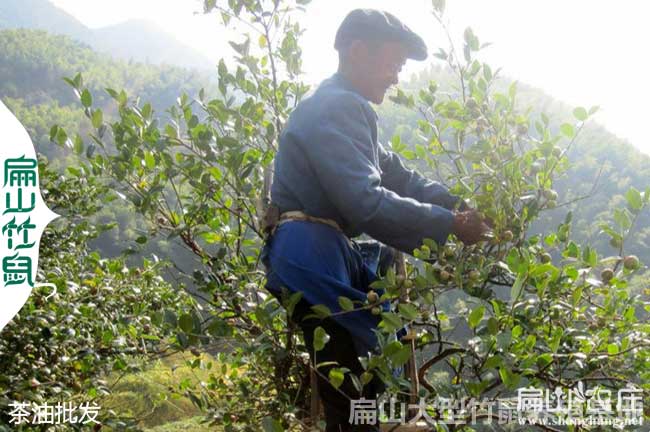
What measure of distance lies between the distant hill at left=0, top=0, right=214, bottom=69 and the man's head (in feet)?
565

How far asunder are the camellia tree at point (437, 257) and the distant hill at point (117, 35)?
172m

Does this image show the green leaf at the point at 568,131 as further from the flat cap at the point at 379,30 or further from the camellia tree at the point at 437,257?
the flat cap at the point at 379,30

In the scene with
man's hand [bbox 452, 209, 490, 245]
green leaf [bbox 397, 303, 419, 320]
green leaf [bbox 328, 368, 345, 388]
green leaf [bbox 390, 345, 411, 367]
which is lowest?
green leaf [bbox 328, 368, 345, 388]

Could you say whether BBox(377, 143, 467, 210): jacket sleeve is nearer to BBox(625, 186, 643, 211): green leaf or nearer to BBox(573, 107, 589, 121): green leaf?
BBox(573, 107, 589, 121): green leaf

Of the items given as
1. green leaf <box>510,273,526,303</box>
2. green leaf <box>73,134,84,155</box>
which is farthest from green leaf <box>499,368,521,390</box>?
green leaf <box>73,134,84,155</box>

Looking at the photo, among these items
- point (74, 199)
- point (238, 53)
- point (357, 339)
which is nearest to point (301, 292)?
point (357, 339)

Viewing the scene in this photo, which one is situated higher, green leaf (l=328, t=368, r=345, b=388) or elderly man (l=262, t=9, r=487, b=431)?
elderly man (l=262, t=9, r=487, b=431)

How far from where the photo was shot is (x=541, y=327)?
1.72 metres

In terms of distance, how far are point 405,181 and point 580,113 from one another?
2.22 feet

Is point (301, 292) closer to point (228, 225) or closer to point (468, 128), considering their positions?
point (468, 128)

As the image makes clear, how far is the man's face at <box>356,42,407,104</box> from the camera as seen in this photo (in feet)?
6.26

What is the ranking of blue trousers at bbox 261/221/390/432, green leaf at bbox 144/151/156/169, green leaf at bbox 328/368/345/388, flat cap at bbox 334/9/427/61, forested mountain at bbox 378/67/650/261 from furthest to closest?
forested mountain at bbox 378/67/650/261
green leaf at bbox 144/151/156/169
flat cap at bbox 334/9/427/61
blue trousers at bbox 261/221/390/432
green leaf at bbox 328/368/345/388

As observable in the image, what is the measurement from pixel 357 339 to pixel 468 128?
68 centimetres

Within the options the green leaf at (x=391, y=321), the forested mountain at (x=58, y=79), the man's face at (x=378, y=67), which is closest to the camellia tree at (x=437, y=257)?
the green leaf at (x=391, y=321)
